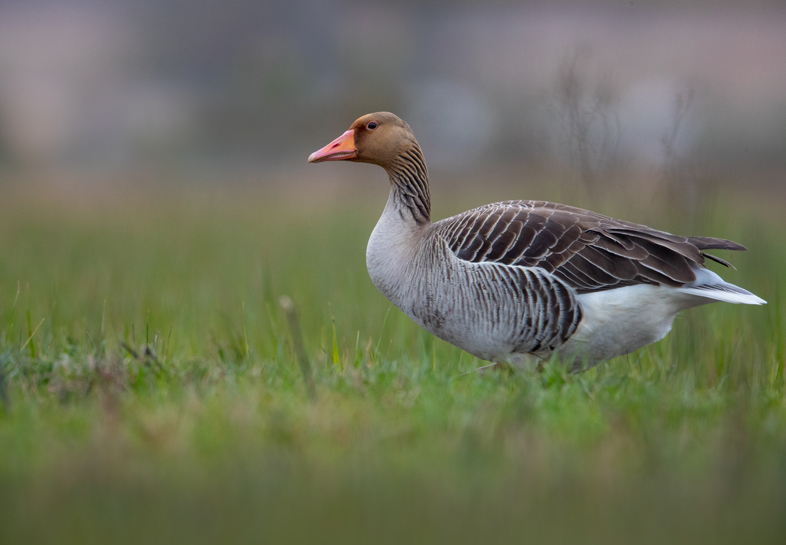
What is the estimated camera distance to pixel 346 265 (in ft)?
31.4

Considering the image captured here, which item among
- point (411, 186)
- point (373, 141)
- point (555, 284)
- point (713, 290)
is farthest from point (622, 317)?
point (373, 141)

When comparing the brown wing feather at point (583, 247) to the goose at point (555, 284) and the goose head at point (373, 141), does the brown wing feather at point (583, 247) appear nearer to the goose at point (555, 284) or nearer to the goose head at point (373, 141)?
the goose at point (555, 284)

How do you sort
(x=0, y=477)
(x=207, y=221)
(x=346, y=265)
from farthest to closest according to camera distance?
(x=207, y=221), (x=346, y=265), (x=0, y=477)

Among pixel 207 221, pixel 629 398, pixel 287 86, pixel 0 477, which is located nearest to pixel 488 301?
pixel 629 398

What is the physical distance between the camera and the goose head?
19.0 feet

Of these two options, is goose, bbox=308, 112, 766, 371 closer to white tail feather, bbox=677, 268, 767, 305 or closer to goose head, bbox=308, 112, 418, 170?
white tail feather, bbox=677, 268, 767, 305

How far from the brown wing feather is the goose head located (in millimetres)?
1090

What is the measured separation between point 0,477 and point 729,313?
247 inches

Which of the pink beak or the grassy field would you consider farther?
the pink beak

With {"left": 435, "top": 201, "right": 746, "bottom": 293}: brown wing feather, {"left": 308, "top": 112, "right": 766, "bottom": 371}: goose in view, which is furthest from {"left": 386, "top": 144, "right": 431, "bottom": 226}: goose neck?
{"left": 435, "top": 201, "right": 746, "bottom": 293}: brown wing feather

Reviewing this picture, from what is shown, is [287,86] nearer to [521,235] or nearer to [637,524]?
[521,235]

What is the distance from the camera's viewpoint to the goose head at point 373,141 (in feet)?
19.0

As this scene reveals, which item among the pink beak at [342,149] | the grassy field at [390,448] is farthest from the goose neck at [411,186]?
the grassy field at [390,448]

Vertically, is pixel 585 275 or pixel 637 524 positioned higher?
pixel 585 275
